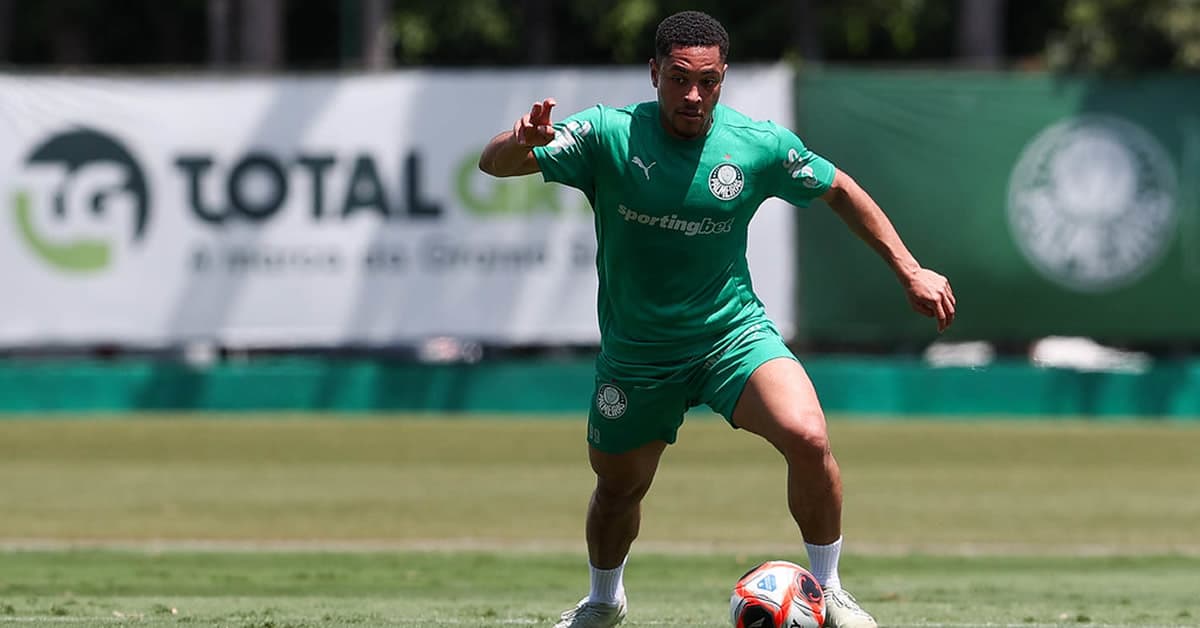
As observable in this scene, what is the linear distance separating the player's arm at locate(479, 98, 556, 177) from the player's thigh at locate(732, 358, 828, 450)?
1174 mm

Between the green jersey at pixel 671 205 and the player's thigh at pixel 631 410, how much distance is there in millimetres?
102

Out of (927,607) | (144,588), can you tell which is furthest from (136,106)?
(927,607)

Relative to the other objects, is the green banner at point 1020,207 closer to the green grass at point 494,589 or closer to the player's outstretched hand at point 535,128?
the green grass at point 494,589

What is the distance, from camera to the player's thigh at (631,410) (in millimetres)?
8070

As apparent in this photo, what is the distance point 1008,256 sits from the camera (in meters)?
24.6

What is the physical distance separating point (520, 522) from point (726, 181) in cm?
756

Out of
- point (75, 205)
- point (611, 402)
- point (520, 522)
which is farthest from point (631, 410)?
point (75, 205)

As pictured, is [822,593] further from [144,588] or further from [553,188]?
[553,188]

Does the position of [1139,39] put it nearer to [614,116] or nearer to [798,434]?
[614,116]

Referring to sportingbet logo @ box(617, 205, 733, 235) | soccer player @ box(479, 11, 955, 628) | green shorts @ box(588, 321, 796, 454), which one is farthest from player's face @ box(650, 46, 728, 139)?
green shorts @ box(588, 321, 796, 454)

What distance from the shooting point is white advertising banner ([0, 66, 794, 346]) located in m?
24.5

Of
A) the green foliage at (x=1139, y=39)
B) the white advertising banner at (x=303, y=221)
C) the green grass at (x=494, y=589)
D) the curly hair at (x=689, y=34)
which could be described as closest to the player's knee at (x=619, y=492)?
the green grass at (x=494, y=589)

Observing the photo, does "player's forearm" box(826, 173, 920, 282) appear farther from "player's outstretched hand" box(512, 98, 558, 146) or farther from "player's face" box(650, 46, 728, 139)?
"player's outstretched hand" box(512, 98, 558, 146)

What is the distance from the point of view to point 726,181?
7.91 m
